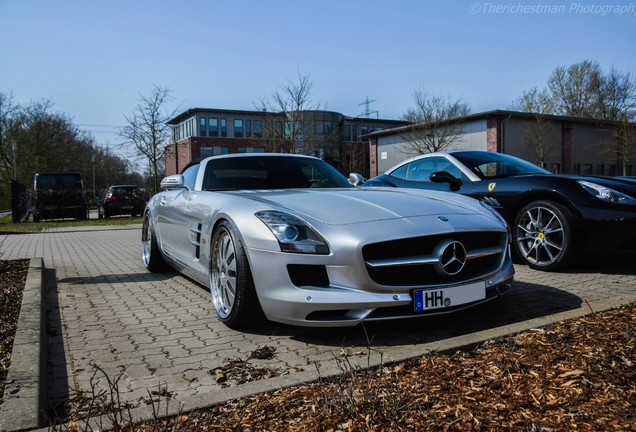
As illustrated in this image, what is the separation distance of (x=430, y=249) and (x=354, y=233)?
516mm

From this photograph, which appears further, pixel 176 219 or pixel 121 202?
pixel 121 202

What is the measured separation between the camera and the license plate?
9.71ft

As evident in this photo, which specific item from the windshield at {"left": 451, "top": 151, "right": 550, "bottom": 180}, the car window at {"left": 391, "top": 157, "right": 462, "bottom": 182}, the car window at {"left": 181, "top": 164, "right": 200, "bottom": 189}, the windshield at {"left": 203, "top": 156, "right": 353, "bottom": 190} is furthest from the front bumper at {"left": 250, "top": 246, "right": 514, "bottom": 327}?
the car window at {"left": 391, "top": 157, "right": 462, "bottom": 182}

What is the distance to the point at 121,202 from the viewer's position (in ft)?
77.3

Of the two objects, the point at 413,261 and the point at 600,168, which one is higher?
the point at 600,168

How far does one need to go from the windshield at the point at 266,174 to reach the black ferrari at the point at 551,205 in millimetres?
1837

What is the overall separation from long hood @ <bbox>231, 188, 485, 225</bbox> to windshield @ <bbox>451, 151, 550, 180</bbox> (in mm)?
2182

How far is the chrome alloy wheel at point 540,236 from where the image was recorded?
5.10 metres

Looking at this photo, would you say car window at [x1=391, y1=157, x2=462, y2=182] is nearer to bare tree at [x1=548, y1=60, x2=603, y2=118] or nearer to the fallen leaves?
the fallen leaves

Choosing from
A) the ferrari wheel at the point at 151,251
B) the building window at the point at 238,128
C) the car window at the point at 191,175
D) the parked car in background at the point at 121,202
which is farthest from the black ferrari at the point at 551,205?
the building window at the point at 238,128

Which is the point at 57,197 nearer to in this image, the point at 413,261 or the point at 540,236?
the point at 540,236

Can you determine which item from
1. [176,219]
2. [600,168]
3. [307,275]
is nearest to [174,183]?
[176,219]

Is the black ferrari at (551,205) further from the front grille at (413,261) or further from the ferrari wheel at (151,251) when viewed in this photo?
the ferrari wheel at (151,251)

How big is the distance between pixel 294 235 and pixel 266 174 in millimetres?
1789
